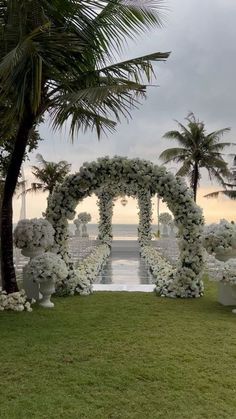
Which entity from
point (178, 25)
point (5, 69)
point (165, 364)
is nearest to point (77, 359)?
point (165, 364)

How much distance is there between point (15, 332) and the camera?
5.50 m

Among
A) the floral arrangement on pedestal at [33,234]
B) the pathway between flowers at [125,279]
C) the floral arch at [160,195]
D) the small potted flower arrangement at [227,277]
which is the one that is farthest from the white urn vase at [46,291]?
the small potted flower arrangement at [227,277]

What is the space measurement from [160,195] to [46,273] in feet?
8.85

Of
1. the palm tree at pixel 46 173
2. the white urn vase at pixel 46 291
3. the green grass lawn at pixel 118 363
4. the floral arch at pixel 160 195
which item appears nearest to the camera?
the green grass lawn at pixel 118 363

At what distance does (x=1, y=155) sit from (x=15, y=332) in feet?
19.1

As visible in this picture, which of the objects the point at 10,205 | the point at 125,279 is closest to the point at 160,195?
the point at 10,205

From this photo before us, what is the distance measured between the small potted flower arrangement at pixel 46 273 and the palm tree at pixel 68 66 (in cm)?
41

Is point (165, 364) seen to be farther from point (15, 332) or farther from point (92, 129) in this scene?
point (92, 129)

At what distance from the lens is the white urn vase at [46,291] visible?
707 cm

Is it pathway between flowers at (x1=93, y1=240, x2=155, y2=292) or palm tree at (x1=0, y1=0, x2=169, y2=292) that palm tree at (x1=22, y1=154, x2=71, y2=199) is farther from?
palm tree at (x1=0, y1=0, x2=169, y2=292)

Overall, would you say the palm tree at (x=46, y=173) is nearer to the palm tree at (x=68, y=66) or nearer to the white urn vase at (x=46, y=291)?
the palm tree at (x=68, y=66)

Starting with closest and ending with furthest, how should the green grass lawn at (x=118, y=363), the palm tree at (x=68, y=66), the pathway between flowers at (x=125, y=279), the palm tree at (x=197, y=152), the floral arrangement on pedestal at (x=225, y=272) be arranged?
the green grass lawn at (x=118, y=363) → the palm tree at (x=68, y=66) → the floral arrangement on pedestal at (x=225, y=272) → the pathway between flowers at (x=125, y=279) → the palm tree at (x=197, y=152)

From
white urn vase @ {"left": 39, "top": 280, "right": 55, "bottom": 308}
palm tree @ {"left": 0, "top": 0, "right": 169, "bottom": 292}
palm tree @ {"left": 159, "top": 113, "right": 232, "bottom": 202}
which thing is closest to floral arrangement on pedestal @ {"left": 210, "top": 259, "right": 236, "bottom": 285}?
white urn vase @ {"left": 39, "top": 280, "right": 55, "bottom": 308}

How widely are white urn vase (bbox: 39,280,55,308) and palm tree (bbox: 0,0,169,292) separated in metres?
0.46
